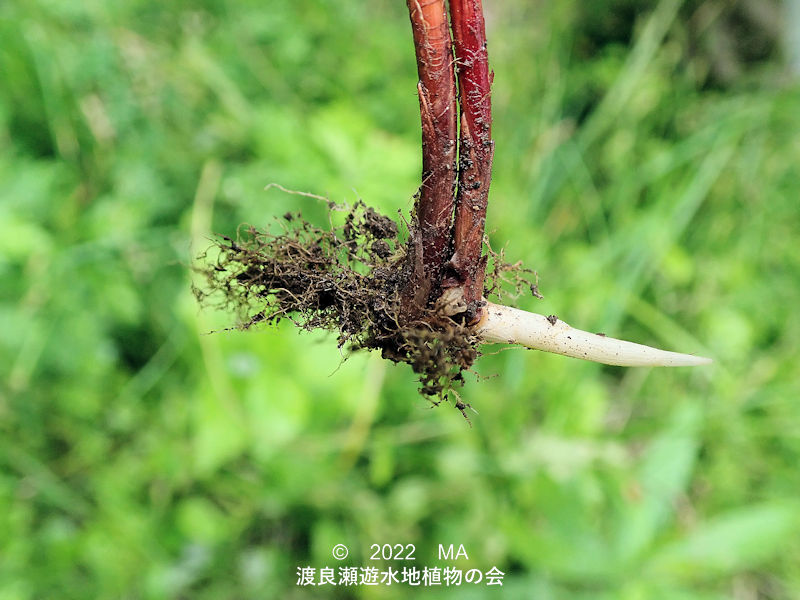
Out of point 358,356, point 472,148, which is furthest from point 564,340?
point 358,356

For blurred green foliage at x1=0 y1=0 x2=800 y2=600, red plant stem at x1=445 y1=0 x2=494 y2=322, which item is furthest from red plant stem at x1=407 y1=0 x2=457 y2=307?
blurred green foliage at x1=0 y1=0 x2=800 y2=600

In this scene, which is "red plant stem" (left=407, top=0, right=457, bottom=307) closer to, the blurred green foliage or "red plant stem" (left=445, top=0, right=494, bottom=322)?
"red plant stem" (left=445, top=0, right=494, bottom=322)

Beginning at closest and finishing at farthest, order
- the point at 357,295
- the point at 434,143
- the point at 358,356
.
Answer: the point at 434,143 < the point at 357,295 < the point at 358,356

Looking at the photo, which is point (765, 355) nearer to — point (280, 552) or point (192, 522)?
point (280, 552)

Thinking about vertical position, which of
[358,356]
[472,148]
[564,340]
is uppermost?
[358,356]

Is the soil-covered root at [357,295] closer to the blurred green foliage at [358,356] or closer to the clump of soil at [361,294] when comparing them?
the clump of soil at [361,294]

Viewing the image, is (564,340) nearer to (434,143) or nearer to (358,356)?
(434,143)
